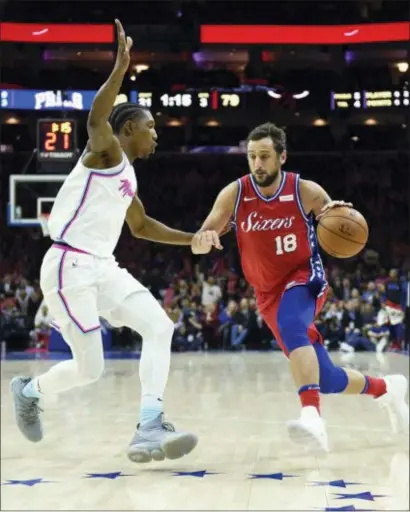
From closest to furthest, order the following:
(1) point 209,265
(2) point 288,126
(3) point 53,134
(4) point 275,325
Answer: (4) point 275,325
(3) point 53,134
(1) point 209,265
(2) point 288,126

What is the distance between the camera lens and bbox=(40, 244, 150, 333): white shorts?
4.65 metres

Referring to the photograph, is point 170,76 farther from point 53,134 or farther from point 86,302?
point 86,302

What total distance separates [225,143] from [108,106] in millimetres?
27115

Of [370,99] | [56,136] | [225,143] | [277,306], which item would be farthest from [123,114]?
→ [370,99]

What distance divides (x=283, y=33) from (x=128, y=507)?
25.2 meters

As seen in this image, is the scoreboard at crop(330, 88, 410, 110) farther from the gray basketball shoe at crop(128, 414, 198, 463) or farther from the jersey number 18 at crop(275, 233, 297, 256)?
the gray basketball shoe at crop(128, 414, 198, 463)

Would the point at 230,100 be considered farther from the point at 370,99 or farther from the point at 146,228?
the point at 146,228

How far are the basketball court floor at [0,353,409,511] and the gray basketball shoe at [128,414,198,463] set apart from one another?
4.34 metres

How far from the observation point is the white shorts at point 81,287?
465cm

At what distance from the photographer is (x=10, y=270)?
23859 millimetres

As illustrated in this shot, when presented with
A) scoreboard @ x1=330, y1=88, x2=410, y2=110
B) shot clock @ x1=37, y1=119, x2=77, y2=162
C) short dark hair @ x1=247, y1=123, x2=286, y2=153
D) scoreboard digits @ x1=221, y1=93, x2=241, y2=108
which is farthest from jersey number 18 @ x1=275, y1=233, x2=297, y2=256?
scoreboard @ x1=330, y1=88, x2=410, y2=110

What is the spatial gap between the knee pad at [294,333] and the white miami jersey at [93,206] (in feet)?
2.97

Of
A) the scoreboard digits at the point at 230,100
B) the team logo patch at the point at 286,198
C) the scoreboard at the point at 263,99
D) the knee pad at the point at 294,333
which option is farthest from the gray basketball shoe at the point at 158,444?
the scoreboard digits at the point at 230,100

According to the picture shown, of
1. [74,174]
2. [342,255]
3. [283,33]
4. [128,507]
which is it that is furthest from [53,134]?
[283,33]
